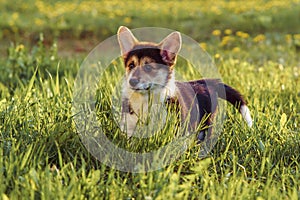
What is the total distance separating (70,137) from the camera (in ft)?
10.3

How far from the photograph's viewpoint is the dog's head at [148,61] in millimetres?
3102

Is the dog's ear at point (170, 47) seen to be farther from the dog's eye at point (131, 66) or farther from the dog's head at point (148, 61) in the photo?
the dog's eye at point (131, 66)

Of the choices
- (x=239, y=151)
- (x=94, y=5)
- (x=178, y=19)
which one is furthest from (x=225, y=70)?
(x=94, y=5)

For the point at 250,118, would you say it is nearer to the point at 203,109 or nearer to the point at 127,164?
the point at 203,109

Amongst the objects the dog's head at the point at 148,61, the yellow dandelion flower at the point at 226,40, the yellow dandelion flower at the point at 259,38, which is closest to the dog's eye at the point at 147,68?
the dog's head at the point at 148,61

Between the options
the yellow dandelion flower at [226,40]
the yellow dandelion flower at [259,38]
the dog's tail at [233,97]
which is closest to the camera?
the dog's tail at [233,97]

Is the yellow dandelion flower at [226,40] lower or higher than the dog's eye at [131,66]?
lower

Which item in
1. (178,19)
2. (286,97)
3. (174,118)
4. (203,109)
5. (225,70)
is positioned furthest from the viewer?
(178,19)

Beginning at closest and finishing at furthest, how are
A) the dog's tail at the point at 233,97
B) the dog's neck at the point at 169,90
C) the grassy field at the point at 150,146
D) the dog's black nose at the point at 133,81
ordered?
the grassy field at the point at 150,146 → the dog's black nose at the point at 133,81 → the dog's neck at the point at 169,90 → the dog's tail at the point at 233,97

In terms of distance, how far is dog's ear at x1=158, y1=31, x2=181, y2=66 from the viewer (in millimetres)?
3180

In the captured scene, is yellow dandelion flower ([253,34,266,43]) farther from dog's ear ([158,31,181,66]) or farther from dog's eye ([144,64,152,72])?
dog's eye ([144,64,152,72])

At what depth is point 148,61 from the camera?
3115mm

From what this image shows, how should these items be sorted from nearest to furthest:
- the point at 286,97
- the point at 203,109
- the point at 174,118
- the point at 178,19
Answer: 1. the point at 174,118
2. the point at 203,109
3. the point at 286,97
4. the point at 178,19

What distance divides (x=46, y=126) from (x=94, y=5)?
7.77 meters
